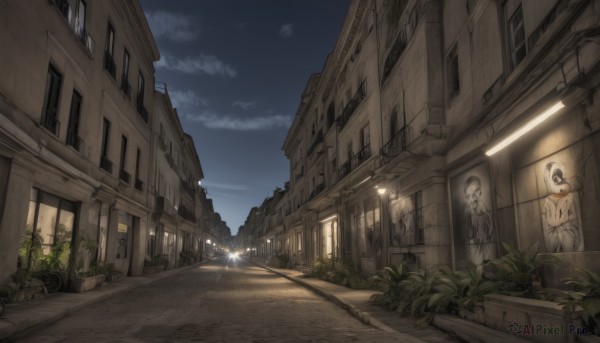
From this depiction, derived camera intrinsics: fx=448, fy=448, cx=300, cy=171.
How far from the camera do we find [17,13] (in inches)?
423

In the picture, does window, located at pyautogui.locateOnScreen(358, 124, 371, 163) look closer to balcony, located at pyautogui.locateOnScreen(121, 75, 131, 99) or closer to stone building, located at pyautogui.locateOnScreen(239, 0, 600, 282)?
stone building, located at pyautogui.locateOnScreen(239, 0, 600, 282)

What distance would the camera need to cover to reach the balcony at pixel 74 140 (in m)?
14.9

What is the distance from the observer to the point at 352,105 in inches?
846

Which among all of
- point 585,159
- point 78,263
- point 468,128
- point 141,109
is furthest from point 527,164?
point 141,109

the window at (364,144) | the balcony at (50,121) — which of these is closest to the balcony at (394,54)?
the window at (364,144)

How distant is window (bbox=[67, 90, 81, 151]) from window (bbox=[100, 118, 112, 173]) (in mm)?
2750

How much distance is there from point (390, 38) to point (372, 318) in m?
11.2

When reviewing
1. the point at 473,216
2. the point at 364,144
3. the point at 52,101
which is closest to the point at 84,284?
the point at 52,101

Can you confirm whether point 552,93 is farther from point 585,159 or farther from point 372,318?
point 372,318

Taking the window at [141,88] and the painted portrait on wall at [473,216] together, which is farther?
the window at [141,88]

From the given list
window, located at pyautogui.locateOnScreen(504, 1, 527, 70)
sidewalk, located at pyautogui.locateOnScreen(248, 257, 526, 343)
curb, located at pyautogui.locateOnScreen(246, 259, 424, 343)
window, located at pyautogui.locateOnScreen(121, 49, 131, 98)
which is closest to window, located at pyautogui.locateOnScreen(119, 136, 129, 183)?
window, located at pyautogui.locateOnScreen(121, 49, 131, 98)

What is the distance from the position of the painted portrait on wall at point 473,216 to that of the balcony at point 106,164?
1367 cm

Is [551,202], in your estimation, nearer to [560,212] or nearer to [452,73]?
[560,212]

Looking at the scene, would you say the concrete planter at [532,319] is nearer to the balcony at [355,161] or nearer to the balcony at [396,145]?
the balcony at [396,145]
